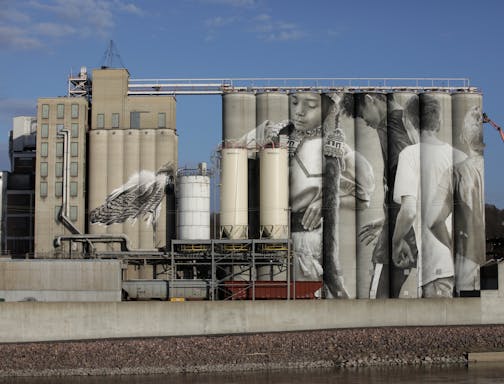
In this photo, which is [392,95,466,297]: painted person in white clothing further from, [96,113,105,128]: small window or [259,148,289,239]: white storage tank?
[96,113,105,128]: small window

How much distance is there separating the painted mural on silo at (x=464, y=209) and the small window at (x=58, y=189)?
35.0m

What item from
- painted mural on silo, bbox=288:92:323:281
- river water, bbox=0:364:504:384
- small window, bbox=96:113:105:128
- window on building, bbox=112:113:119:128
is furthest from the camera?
small window, bbox=96:113:105:128

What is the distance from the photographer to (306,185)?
249 ft


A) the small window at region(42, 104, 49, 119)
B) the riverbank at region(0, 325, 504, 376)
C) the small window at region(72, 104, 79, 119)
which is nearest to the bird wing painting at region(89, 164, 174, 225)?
the small window at region(72, 104, 79, 119)

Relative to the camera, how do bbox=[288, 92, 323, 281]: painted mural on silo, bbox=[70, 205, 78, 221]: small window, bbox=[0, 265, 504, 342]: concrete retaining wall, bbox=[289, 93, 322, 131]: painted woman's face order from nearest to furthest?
bbox=[0, 265, 504, 342]: concrete retaining wall < bbox=[288, 92, 323, 281]: painted mural on silo < bbox=[70, 205, 78, 221]: small window < bbox=[289, 93, 322, 131]: painted woman's face

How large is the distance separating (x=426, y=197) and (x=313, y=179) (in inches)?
433

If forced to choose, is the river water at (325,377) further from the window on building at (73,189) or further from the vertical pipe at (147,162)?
the window on building at (73,189)

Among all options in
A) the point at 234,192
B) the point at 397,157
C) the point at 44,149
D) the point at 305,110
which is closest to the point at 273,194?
the point at 234,192

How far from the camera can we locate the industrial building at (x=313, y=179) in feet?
247

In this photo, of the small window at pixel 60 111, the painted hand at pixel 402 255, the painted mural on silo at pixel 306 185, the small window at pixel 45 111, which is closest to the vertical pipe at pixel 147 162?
the small window at pixel 60 111

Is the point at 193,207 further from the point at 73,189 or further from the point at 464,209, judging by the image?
the point at 464,209

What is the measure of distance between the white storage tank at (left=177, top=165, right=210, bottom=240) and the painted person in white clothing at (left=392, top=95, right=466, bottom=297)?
18263mm

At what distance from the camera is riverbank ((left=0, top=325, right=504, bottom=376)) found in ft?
171

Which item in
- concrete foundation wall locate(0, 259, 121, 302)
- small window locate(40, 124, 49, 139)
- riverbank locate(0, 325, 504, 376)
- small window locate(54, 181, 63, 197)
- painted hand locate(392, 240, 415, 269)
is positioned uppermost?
small window locate(40, 124, 49, 139)
